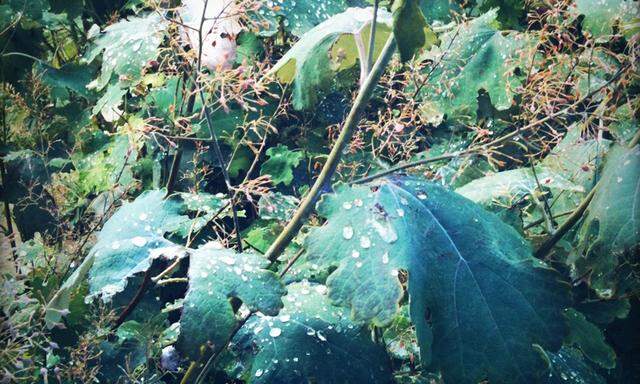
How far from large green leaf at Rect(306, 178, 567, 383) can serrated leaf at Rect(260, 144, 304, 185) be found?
0.74 meters

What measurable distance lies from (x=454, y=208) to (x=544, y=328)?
0.24m

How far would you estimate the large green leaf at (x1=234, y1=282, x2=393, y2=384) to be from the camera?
100 cm

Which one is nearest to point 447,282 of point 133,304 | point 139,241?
point 139,241

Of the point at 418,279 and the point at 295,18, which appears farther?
the point at 295,18

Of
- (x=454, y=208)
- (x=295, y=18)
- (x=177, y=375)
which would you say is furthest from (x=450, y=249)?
(x=295, y=18)

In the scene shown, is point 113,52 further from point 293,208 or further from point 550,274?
point 550,274

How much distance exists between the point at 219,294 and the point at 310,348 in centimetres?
23

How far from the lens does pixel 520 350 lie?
92cm

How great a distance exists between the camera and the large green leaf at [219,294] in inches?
34.1

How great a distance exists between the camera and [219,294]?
2.93 ft

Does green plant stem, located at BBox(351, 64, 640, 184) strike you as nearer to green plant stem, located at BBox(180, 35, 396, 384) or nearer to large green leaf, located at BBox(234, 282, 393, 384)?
green plant stem, located at BBox(180, 35, 396, 384)

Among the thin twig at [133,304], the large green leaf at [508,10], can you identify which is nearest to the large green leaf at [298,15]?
the large green leaf at [508,10]

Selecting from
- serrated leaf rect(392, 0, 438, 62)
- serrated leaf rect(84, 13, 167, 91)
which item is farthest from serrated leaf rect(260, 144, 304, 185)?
serrated leaf rect(392, 0, 438, 62)

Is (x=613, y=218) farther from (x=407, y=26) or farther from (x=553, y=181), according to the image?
(x=407, y=26)
